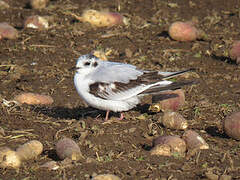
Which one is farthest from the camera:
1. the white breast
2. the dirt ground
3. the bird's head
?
the bird's head

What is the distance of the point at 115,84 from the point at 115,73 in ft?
0.44

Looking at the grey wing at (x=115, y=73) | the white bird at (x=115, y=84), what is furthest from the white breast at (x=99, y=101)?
the grey wing at (x=115, y=73)

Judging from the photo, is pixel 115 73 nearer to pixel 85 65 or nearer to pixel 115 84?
pixel 115 84

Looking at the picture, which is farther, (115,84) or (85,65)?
(85,65)

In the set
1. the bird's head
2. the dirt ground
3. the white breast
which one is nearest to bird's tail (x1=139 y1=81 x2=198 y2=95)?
the white breast

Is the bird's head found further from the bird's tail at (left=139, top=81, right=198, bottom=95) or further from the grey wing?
the bird's tail at (left=139, top=81, right=198, bottom=95)

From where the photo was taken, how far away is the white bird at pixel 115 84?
258 inches

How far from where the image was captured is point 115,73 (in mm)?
6625

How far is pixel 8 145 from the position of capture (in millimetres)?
5707

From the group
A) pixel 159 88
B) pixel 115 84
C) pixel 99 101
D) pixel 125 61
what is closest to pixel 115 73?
pixel 115 84

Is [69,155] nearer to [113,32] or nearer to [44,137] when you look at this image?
[44,137]

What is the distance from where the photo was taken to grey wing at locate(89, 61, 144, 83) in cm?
662

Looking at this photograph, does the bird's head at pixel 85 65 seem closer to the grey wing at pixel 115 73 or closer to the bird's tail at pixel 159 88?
the grey wing at pixel 115 73

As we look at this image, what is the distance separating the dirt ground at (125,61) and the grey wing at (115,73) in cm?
48
